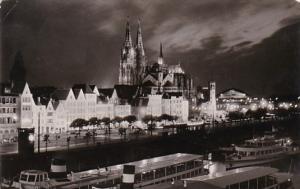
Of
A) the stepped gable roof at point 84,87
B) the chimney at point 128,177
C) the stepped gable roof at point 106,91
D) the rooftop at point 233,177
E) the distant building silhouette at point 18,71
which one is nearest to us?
the chimney at point 128,177

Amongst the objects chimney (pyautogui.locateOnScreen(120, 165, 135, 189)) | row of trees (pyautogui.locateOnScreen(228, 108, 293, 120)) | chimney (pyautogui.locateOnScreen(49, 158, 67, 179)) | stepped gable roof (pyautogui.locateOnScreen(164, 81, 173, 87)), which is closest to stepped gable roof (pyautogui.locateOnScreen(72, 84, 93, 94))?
stepped gable roof (pyautogui.locateOnScreen(164, 81, 173, 87))

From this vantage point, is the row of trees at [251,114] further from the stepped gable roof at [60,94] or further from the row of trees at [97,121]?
the stepped gable roof at [60,94]

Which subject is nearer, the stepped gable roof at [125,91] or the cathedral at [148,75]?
the stepped gable roof at [125,91]

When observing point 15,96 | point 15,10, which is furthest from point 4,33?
point 15,96

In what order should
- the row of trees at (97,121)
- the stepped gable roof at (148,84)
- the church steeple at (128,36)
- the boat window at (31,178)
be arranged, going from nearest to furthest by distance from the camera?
the boat window at (31,178), the church steeple at (128,36), the row of trees at (97,121), the stepped gable roof at (148,84)

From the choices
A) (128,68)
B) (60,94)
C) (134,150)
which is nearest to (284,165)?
(134,150)

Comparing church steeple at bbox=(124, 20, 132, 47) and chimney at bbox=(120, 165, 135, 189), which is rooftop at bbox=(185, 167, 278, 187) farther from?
church steeple at bbox=(124, 20, 132, 47)

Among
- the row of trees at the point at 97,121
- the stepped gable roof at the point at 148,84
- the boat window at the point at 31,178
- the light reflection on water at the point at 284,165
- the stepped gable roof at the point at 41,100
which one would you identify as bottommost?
the light reflection on water at the point at 284,165

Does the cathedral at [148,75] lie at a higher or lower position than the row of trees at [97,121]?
higher

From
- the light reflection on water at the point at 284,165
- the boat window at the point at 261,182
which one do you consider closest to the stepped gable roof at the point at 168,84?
the light reflection on water at the point at 284,165
